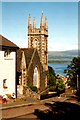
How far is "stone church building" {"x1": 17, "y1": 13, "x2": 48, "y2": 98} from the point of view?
4203 cm

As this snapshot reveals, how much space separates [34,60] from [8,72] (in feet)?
66.5

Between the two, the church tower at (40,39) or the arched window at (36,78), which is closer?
the arched window at (36,78)

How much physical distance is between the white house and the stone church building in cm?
754

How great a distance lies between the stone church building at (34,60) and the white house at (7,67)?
7.54 meters

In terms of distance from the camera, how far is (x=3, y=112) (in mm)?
21594

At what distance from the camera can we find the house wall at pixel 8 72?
94.4 ft

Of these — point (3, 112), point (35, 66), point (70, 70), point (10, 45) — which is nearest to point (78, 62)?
point (70, 70)

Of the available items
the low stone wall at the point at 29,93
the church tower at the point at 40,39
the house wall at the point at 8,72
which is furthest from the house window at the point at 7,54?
the church tower at the point at 40,39

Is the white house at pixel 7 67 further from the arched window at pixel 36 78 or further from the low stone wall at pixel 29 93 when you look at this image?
the arched window at pixel 36 78

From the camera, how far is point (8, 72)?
2988 centimetres

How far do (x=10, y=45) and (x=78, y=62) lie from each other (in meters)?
24.4

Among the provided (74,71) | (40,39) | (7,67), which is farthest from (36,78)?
(7,67)

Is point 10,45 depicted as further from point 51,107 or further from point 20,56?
point 20,56

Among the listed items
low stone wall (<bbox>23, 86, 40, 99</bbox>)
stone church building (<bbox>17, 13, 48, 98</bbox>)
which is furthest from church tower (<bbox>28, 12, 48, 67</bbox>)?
low stone wall (<bbox>23, 86, 40, 99</bbox>)
